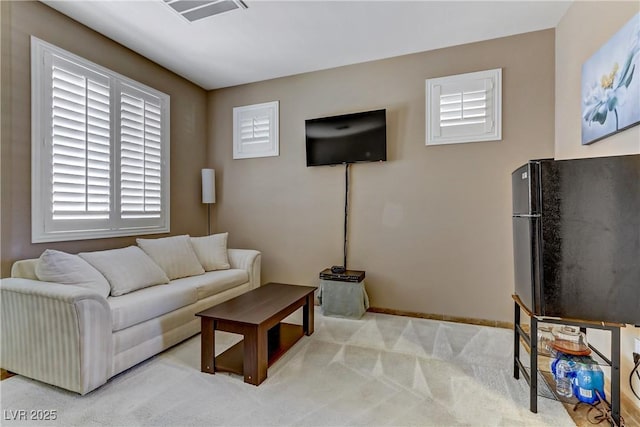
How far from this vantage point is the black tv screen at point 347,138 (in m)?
3.37

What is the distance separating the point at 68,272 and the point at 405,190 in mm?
3020

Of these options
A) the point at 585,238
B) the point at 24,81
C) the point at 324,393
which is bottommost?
the point at 324,393

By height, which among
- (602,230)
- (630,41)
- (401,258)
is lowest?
(401,258)

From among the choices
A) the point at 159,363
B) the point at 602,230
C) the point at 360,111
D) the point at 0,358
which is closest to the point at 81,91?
the point at 0,358

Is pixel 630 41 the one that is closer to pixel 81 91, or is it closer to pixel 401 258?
pixel 401 258

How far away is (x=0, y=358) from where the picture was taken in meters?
2.15

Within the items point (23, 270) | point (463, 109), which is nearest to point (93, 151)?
point (23, 270)

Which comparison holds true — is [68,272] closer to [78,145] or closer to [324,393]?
[78,145]

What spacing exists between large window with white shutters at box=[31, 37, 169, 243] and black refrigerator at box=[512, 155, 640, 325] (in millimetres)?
3371

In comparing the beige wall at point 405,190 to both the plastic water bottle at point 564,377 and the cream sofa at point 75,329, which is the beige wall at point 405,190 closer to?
the plastic water bottle at point 564,377

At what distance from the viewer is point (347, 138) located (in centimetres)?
350

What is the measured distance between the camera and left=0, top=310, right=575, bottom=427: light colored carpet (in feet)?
5.57

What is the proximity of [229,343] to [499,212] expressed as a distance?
2782mm

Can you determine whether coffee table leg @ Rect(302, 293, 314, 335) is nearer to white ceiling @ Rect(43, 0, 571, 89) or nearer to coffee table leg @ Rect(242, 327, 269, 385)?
coffee table leg @ Rect(242, 327, 269, 385)
